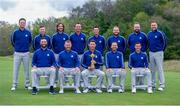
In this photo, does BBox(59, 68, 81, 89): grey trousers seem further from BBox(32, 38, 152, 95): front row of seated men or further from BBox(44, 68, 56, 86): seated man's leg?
BBox(44, 68, 56, 86): seated man's leg

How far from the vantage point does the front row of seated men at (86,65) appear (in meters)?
13.2

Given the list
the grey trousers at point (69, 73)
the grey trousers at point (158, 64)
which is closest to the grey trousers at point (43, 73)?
the grey trousers at point (69, 73)

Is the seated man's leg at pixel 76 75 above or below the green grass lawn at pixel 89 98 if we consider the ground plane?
above

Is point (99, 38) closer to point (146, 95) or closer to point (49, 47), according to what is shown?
point (49, 47)

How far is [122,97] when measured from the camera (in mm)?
12219

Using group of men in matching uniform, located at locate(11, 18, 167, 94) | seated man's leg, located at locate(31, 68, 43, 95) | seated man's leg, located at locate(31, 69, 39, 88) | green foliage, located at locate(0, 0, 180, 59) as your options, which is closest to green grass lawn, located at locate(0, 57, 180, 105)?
seated man's leg, located at locate(31, 68, 43, 95)

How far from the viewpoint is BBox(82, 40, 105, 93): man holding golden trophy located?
13.5 m

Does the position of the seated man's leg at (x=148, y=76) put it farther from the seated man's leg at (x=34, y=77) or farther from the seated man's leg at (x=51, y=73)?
the seated man's leg at (x=34, y=77)

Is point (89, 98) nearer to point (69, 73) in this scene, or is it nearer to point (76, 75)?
point (76, 75)

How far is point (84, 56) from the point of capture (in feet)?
45.3

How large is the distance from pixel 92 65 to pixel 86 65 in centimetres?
28

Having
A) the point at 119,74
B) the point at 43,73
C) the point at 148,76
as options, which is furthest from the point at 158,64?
the point at 43,73

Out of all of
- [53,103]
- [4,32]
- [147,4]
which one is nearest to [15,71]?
[53,103]

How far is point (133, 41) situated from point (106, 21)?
181ft
